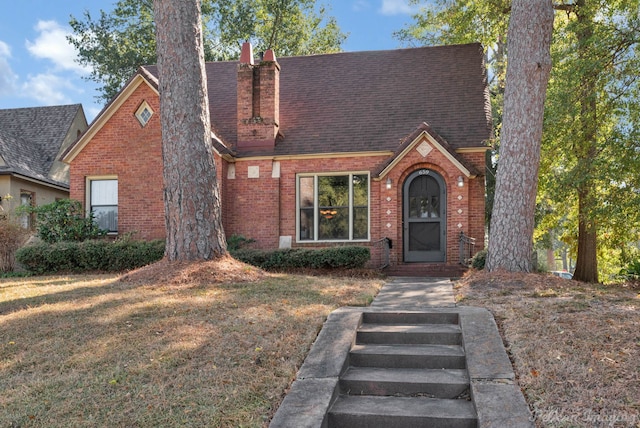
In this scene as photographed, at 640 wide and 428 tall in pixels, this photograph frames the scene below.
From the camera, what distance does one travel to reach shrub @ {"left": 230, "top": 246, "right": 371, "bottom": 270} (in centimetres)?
1313

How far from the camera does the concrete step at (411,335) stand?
20.1ft

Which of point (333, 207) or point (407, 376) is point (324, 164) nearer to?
point (333, 207)

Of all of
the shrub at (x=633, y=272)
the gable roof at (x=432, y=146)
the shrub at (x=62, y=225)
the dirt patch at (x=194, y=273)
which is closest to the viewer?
the dirt patch at (x=194, y=273)

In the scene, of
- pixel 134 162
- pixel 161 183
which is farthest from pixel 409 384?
pixel 134 162

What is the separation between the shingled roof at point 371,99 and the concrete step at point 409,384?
402 inches

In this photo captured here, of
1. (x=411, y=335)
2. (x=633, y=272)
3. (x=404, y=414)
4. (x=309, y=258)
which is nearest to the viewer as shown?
(x=404, y=414)

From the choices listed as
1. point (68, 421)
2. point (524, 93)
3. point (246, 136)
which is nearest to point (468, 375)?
point (68, 421)

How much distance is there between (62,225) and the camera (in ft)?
50.8

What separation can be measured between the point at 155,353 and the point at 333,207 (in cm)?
1049

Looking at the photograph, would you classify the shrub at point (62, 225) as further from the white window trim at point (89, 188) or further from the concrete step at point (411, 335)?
the concrete step at point (411, 335)

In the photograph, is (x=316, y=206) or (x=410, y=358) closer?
(x=410, y=358)

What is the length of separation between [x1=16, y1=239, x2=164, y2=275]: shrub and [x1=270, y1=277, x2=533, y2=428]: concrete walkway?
810 centimetres

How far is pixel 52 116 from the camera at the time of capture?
86.2 feet

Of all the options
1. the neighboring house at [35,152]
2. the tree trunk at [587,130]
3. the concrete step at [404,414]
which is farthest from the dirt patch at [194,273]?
the neighboring house at [35,152]
